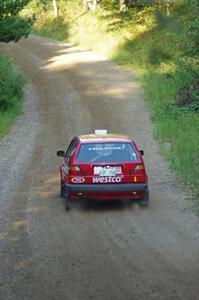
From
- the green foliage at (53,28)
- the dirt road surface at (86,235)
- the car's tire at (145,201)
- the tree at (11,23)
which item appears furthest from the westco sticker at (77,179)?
the green foliage at (53,28)

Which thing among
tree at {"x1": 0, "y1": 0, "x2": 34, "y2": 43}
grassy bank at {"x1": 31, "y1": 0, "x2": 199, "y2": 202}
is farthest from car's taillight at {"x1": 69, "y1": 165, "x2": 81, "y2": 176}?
tree at {"x1": 0, "y1": 0, "x2": 34, "y2": 43}

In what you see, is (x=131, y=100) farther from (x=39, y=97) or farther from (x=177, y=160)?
(x=177, y=160)

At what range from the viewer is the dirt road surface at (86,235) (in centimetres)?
870

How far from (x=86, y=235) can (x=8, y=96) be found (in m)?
20.0

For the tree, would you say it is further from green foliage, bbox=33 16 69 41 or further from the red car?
green foliage, bbox=33 16 69 41

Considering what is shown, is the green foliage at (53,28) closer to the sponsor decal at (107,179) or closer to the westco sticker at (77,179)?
the westco sticker at (77,179)

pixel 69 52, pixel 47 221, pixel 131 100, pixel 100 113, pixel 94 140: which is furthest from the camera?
pixel 69 52

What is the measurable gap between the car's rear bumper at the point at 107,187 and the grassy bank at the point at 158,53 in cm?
223

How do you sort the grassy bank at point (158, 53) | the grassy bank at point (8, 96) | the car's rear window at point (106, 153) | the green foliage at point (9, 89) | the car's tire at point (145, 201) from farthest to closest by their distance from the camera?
the green foliage at point (9, 89) → the grassy bank at point (8, 96) → the grassy bank at point (158, 53) → the car's rear window at point (106, 153) → the car's tire at point (145, 201)

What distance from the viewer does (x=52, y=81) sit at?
121 ft

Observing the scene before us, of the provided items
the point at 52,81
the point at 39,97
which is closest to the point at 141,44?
the point at 52,81

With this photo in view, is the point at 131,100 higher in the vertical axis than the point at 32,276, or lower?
lower

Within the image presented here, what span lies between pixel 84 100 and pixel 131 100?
7.93ft

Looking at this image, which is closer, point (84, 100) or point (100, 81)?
point (84, 100)
